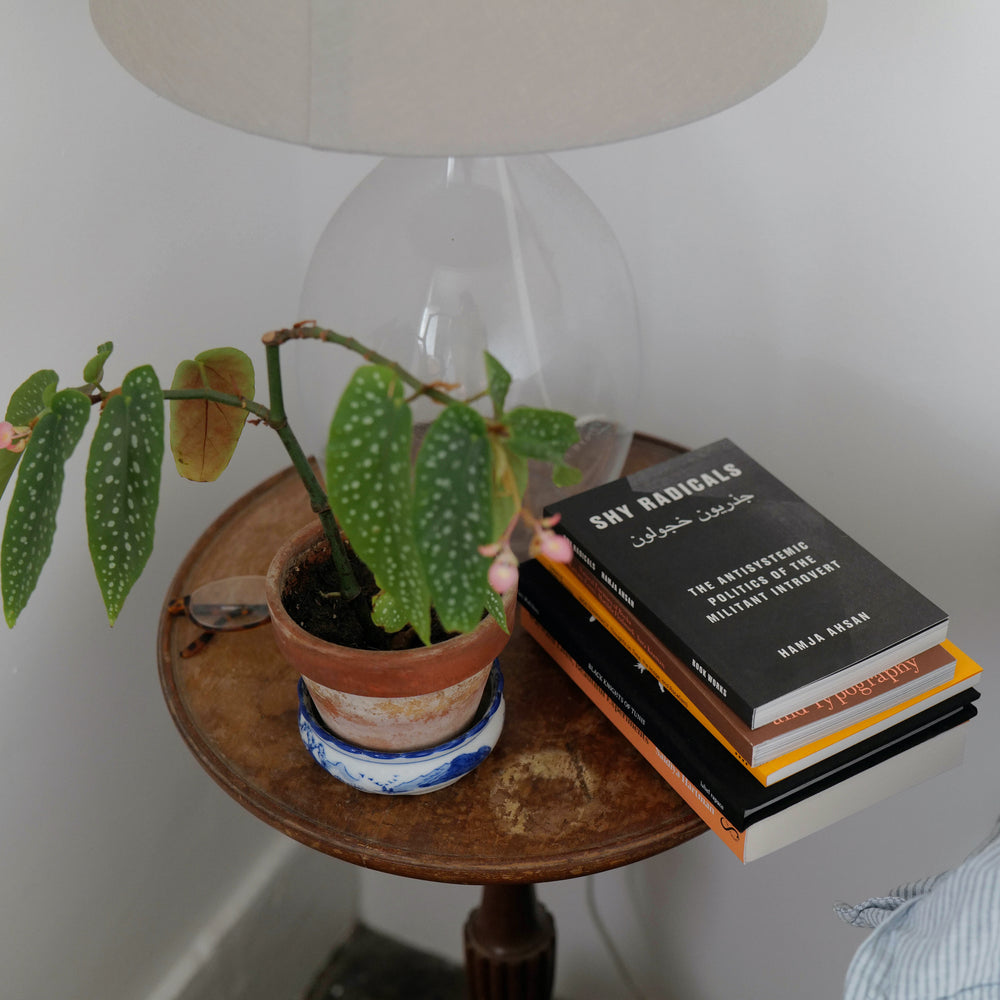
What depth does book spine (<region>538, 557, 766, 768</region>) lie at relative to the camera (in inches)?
25.5

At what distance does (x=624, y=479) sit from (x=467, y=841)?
0.92 ft

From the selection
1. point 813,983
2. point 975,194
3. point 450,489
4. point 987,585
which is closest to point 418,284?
point 450,489

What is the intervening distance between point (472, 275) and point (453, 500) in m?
0.32

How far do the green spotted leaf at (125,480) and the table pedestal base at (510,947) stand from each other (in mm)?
556

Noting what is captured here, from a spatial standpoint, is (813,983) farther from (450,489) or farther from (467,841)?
(450,489)

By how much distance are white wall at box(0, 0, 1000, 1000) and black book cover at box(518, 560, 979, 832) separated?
1.00 feet

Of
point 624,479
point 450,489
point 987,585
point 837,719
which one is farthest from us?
point 987,585

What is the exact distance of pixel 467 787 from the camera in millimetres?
715

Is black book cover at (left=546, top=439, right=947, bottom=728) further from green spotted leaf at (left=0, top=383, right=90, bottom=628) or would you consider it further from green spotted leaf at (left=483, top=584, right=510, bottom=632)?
green spotted leaf at (left=0, top=383, right=90, bottom=628)

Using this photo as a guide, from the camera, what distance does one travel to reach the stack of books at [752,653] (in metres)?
0.64

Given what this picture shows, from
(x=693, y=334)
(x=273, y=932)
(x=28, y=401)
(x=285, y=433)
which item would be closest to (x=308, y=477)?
(x=285, y=433)

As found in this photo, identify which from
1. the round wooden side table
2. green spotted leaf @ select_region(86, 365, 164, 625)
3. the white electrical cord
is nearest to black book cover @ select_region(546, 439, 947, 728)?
the round wooden side table

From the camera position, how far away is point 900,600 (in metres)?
0.69

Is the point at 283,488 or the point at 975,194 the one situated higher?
the point at 975,194
